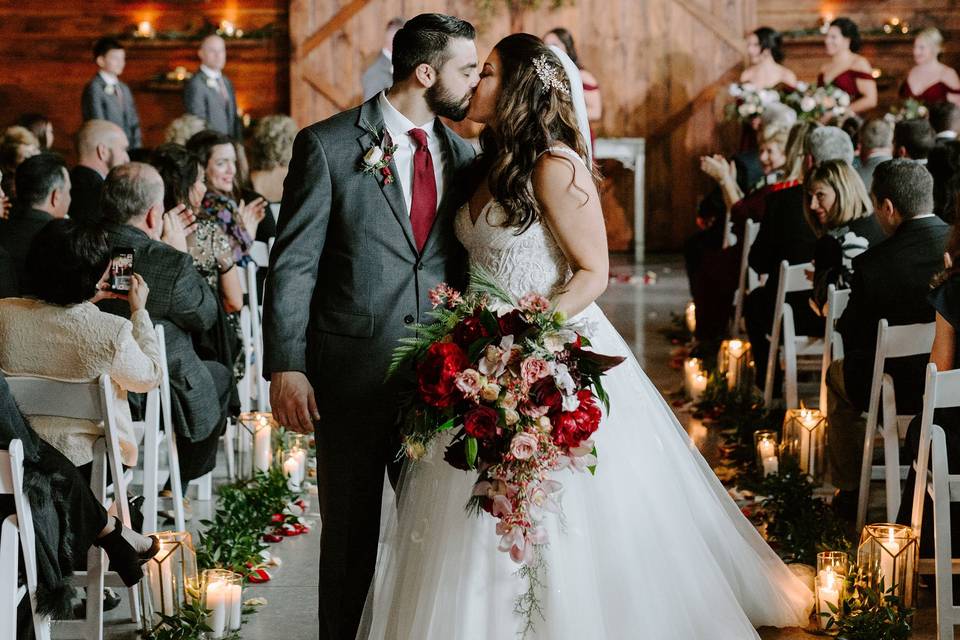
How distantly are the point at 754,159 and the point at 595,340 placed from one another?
5702 mm

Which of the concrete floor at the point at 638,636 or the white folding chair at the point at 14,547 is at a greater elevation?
the white folding chair at the point at 14,547

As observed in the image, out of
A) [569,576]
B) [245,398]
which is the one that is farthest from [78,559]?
[245,398]

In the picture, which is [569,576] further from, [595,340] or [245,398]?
[245,398]

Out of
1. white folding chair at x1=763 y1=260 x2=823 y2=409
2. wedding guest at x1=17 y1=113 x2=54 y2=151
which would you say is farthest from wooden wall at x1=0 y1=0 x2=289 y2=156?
white folding chair at x1=763 y1=260 x2=823 y2=409

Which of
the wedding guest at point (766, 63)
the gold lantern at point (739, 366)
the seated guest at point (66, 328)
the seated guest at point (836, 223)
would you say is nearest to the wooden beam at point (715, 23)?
the wedding guest at point (766, 63)

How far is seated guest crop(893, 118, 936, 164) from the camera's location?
20.7ft

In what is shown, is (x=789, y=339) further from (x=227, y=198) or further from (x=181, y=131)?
(x=181, y=131)

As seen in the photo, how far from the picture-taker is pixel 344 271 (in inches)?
115

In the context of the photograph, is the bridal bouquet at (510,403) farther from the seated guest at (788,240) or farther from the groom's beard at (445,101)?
the seated guest at (788,240)

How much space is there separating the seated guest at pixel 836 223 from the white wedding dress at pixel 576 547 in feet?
7.11

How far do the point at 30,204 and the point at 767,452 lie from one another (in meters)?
3.19

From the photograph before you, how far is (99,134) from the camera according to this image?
6570 millimetres

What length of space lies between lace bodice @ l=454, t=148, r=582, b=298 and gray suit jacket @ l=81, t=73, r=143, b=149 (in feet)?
25.2

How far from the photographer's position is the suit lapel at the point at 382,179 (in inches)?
115
